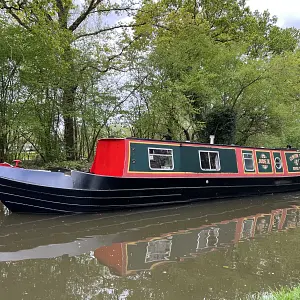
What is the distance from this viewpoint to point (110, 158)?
7516 millimetres

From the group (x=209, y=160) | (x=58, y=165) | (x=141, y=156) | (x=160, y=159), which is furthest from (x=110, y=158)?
(x=58, y=165)

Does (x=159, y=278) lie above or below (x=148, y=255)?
below

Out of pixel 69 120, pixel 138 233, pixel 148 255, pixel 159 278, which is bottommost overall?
pixel 159 278

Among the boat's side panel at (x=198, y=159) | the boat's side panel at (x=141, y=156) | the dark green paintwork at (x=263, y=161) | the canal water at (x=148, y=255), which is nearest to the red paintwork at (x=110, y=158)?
the boat's side panel at (x=141, y=156)

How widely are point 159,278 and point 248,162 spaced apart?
20.6 feet

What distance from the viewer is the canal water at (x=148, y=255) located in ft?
12.0

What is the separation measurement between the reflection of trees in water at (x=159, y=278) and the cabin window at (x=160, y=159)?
10.2ft

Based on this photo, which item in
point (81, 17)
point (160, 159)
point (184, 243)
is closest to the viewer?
point (184, 243)

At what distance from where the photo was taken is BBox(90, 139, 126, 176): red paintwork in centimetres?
725

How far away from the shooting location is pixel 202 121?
13508 mm

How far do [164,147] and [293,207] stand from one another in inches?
140

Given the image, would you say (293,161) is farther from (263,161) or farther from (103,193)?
(103,193)

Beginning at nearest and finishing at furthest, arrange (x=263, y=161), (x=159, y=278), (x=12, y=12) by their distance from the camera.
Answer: (x=159, y=278) → (x=12, y=12) → (x=263, y=161)

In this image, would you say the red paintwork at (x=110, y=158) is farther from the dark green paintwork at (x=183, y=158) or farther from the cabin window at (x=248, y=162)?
the cabin window at (x=248, y=162)
